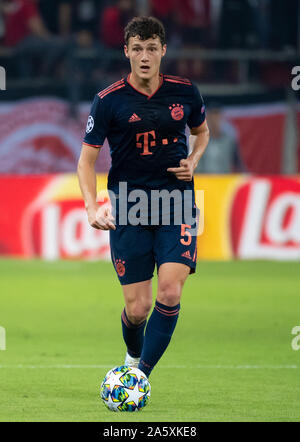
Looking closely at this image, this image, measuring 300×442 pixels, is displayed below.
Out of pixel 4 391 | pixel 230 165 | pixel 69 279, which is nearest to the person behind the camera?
pixel 4 391

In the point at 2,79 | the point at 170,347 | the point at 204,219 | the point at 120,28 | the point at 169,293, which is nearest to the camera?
the point at 169,293

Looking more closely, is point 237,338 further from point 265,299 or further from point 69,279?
point 69,279

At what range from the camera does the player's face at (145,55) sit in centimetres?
627

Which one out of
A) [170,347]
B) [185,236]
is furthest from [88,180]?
[170,347]

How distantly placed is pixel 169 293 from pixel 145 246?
15.6 inches

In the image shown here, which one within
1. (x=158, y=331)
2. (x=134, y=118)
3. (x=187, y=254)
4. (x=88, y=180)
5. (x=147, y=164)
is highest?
(x=134, y=118)

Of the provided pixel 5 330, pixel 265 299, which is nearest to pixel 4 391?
pixel 5 330

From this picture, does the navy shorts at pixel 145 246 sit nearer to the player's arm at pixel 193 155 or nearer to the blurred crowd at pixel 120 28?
A: the player's arm at pixel 193 155

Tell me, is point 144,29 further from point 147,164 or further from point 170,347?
point 170,347

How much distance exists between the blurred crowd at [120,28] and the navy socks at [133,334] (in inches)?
434

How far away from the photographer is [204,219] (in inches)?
580

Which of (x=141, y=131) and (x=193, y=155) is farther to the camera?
(x=193, y=155)

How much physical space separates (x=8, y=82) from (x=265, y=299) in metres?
7.64

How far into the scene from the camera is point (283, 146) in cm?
1761
